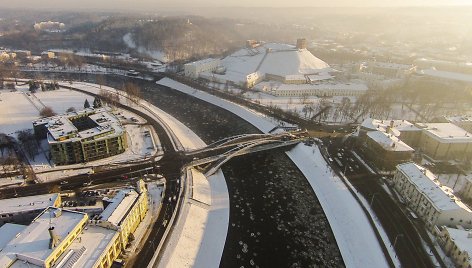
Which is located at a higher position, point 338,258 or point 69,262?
A: point 69,262

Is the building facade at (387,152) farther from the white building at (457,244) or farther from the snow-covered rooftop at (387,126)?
the white building at (457,244)

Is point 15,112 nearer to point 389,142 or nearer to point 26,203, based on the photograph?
point 26,203

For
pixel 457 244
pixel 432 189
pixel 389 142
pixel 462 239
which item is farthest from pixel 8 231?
pixel 389 142

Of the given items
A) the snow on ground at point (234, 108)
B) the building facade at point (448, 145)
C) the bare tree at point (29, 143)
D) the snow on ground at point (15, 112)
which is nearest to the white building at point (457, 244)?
the building facade at point (448, 145)

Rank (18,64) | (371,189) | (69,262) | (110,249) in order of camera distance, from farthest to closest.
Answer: (18,64) → (371,189) → (110,249) → (69,262)

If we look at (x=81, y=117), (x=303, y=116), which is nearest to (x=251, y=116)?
(x=303, y=116)

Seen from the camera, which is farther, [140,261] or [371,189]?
[371,189]

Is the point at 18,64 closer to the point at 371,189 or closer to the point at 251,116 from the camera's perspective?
the point at 251,116
